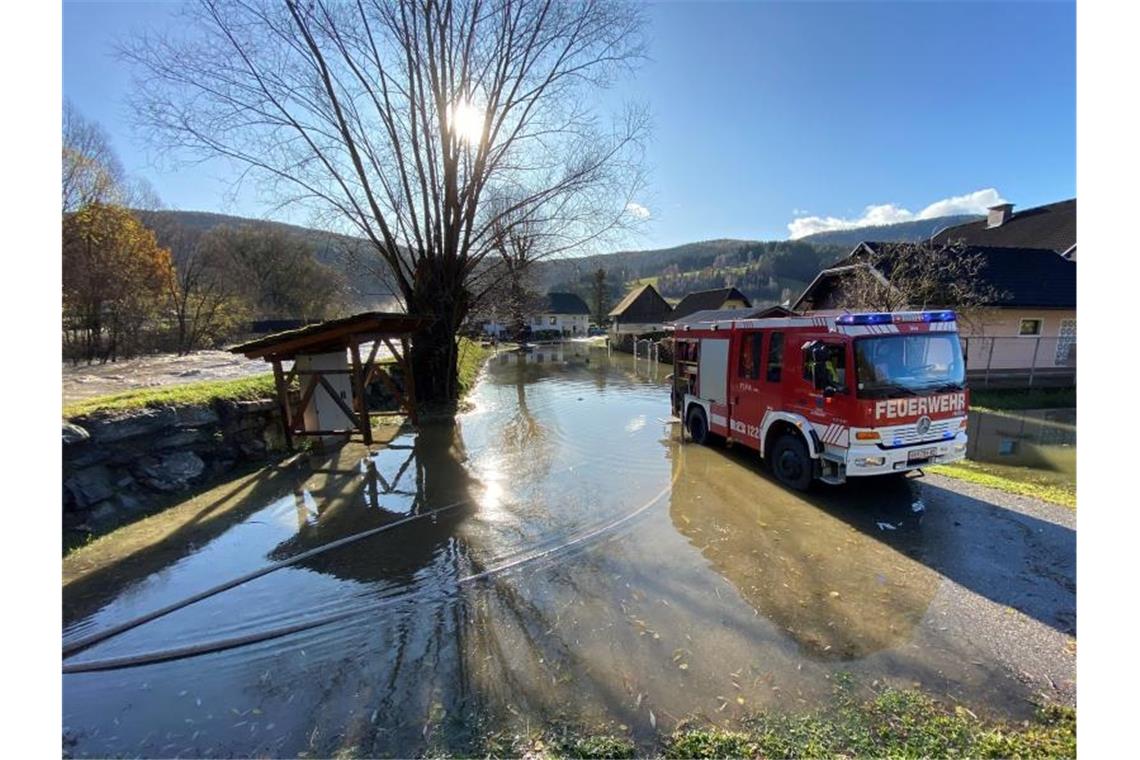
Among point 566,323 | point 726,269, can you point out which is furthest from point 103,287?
point 726,269

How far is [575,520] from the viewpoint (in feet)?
22.2

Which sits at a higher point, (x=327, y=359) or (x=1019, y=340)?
(x=1019, y=340)

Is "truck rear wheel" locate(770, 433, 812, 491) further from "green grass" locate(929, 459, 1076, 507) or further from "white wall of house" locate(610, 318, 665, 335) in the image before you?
"white wall of house" locate(610, 318, 665, 335)

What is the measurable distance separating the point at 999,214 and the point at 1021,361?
15342mm

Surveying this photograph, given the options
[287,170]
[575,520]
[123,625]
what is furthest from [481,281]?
[123,625]

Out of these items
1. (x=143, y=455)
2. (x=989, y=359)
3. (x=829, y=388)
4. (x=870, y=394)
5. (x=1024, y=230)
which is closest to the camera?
(x=870, y=394)

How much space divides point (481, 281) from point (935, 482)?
1401 centimetres

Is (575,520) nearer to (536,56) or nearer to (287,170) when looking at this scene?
(287,170)

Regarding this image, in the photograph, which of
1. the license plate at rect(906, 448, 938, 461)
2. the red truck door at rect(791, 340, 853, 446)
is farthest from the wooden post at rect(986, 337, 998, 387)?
the red truck door at rect(791, 340, 853, 446)

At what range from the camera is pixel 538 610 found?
4.58m

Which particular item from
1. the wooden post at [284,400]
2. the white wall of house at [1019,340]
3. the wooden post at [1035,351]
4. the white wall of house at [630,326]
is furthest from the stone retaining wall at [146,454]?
the white wall of house at [630,326]

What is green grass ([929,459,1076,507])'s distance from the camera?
7316 mm

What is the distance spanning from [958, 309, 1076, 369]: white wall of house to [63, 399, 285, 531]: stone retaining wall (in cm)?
2325

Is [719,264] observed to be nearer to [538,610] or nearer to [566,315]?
[566,315]
